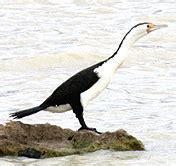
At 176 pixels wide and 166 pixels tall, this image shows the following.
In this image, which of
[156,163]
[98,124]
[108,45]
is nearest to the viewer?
[156,163]

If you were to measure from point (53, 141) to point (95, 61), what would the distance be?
773 centimetres

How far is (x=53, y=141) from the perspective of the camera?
9930 millimetres

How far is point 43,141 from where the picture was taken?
32.5 ft

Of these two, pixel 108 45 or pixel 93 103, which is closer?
pixel 93 103

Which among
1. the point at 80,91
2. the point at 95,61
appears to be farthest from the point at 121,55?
the point at 95,61

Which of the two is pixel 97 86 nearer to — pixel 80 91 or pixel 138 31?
pixel 80 91

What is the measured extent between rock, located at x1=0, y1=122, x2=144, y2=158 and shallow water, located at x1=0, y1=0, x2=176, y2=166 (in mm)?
82

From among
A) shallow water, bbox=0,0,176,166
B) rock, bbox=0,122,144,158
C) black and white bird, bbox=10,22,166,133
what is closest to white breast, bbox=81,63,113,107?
black and white bird, bbox=10,22,166,133

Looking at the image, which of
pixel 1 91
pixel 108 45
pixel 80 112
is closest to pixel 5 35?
pixel 108 45

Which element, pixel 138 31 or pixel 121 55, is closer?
pixel 121 55

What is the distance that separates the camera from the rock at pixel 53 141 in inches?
377

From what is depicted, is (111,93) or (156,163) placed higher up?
(156,163)

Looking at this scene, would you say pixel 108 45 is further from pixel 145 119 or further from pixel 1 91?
pixel 145 119

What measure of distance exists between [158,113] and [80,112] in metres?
2.74
